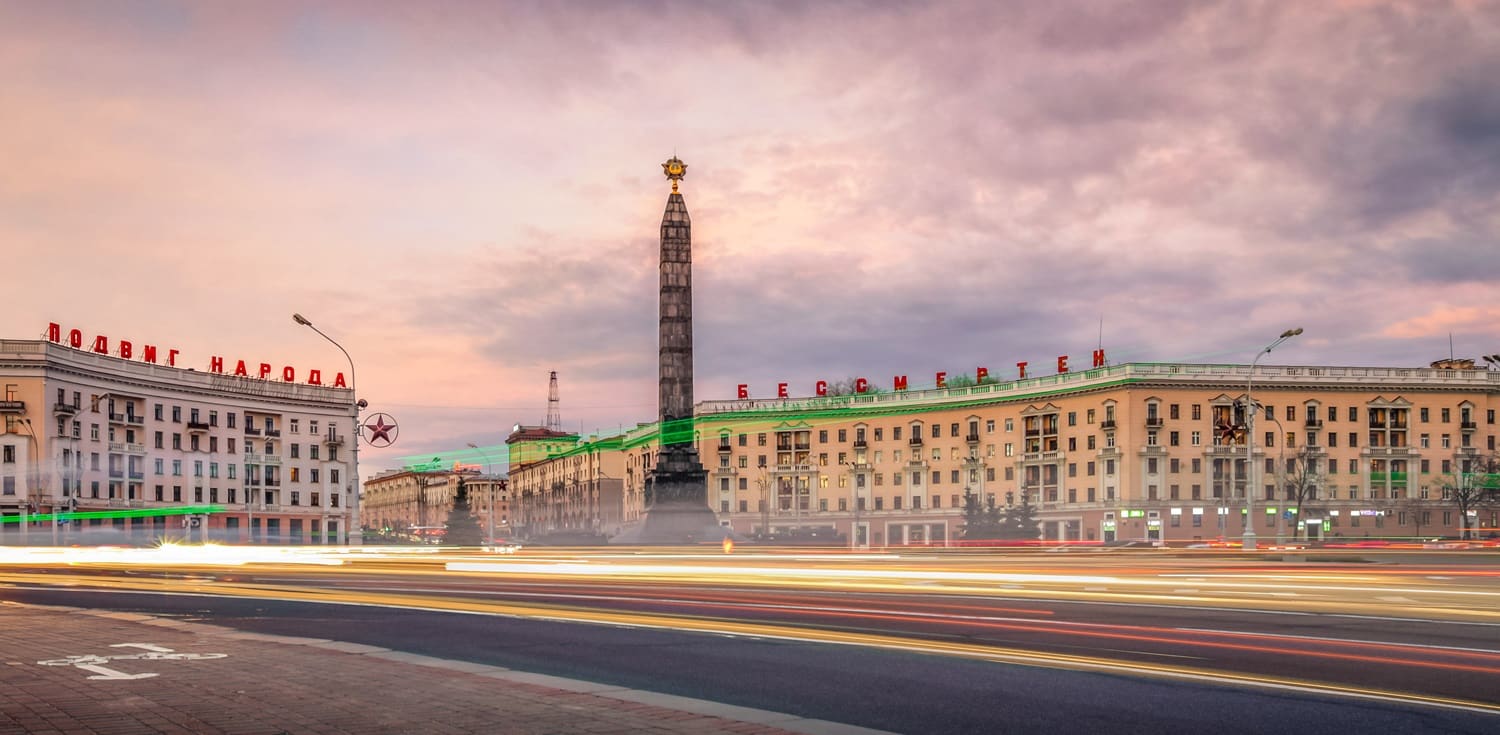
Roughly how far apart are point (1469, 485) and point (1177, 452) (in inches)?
1012

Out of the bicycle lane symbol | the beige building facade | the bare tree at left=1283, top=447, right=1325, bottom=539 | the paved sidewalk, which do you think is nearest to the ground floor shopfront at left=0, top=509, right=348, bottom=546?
the beige building facade

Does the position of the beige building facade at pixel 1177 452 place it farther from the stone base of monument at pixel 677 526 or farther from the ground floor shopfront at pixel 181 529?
the stone base of monument at pixel 677 526

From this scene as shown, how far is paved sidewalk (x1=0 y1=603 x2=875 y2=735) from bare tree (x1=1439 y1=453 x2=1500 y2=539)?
11477 centimetres

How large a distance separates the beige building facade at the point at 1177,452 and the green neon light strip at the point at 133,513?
1926 inches

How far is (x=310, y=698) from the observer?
9.77 m

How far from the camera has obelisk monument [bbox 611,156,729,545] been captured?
6681cm

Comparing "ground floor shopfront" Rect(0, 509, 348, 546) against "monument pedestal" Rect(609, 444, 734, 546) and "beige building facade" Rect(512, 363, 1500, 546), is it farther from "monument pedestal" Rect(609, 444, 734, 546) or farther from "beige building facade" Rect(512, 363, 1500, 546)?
"beige building facade" Rect(512, 363, 1500, 546)

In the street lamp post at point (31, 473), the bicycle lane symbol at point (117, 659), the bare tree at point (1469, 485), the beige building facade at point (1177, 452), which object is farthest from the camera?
the bare tree at point (1469, 485)

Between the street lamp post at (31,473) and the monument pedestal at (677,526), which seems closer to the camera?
the monument pedestal at (677,526)

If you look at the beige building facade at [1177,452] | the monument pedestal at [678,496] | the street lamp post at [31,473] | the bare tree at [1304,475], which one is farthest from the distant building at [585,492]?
the monument pedestal at [678,496]

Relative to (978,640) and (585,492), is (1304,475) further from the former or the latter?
(978,640)

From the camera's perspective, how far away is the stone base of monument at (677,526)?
65.1 metres

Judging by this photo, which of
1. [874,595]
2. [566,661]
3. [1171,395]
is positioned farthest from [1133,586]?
[1171,395]

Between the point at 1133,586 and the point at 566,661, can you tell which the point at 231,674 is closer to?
the point at 566,661
